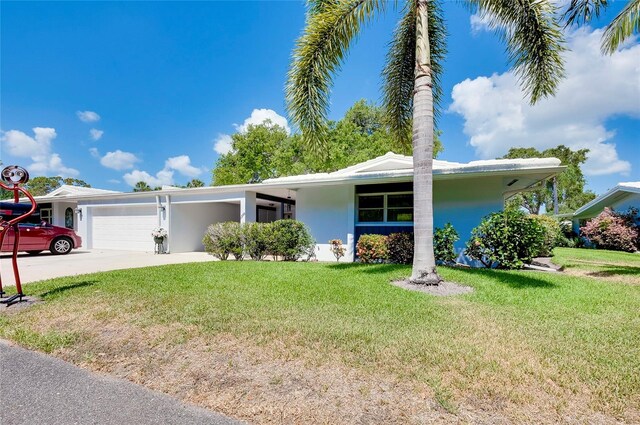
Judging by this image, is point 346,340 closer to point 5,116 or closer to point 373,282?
point 373,282

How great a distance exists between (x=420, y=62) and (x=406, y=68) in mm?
2536

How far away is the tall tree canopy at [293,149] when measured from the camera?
23078 mm

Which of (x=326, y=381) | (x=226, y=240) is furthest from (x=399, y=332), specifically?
(x=226, y=240)

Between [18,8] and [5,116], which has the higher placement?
[18,8]

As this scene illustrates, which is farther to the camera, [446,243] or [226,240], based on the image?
[226,240]

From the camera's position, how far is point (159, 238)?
45.6ft

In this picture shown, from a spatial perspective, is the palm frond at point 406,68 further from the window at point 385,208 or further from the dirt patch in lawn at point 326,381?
the dirt patch in lawn at point 326,381

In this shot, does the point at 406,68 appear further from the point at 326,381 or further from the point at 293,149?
the point at 293,149

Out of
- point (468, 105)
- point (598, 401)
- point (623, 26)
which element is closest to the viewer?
point (598, 401)

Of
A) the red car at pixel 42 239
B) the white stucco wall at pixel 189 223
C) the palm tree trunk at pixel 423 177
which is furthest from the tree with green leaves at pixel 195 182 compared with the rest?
the palm tree trunk at pixel 423 177

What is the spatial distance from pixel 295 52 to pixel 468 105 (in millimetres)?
11268

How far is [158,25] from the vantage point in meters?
11.4

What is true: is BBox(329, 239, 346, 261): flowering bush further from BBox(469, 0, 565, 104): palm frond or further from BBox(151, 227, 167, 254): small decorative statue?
BBox(151, 227, 167, 254): small decorative statue

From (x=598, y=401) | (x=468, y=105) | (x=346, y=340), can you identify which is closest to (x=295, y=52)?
(x=346, y=340)
